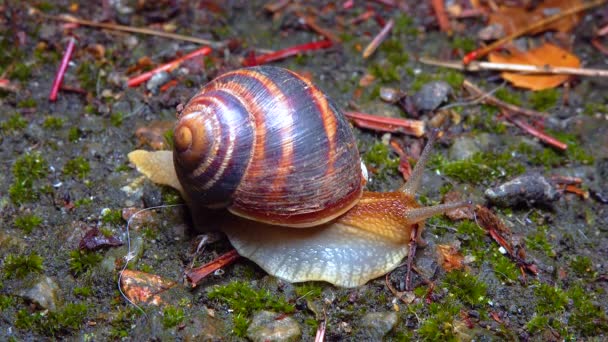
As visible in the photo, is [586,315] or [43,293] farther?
[586,315]

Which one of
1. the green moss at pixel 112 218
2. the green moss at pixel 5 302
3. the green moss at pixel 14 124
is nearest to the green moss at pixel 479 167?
the green moss at pixel 112 218

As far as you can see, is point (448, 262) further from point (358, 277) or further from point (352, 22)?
point (352, 22)

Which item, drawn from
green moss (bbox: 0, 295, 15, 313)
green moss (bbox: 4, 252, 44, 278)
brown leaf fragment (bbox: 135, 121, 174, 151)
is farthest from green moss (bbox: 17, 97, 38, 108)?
green moss (bbox: 0, 295, 15, 313)

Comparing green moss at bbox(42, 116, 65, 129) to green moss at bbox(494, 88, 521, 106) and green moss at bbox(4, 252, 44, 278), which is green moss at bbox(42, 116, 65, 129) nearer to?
green moss at bbox(4, 252, 44, 278)

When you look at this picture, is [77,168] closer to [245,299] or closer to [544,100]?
[245,299]

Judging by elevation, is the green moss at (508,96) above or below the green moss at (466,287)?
above

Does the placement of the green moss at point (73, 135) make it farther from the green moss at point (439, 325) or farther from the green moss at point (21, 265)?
the green moss at point (439, 325)

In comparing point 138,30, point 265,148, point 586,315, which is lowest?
point 586,315

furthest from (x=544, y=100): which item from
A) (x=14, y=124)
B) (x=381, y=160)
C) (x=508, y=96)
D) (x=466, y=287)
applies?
(x=14, y=124)
